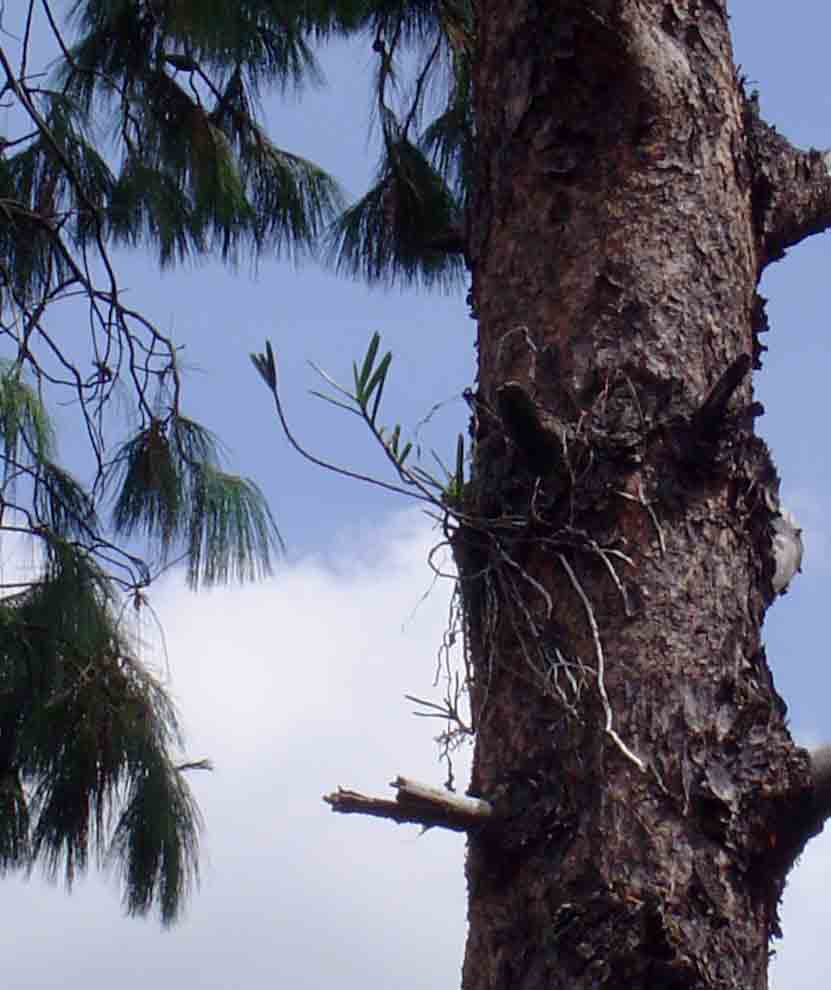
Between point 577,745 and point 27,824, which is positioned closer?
point 577,745

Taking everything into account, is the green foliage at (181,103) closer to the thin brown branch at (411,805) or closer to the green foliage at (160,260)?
the green foliage at (160,260)

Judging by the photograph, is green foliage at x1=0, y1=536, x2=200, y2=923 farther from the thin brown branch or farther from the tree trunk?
the thin brown branch

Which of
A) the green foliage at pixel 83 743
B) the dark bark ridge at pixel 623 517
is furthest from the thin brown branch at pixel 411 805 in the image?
the green foliage at pixel 83 743

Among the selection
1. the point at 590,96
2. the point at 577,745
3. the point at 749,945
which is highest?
the point at 590,96

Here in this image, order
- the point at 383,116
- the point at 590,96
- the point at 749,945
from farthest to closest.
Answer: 1. the point at 383,116
2. the point at 590,96
3. the point at 749,945

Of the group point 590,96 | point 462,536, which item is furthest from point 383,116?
point 462,536

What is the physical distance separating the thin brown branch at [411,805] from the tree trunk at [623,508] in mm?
54

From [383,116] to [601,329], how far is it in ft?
6.35

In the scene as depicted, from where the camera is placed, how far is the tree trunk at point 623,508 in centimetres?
140

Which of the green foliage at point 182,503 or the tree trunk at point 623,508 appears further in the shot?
the green foliage at point 182,503

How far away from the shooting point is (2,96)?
3133 mm

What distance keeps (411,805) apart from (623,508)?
1.08 feet

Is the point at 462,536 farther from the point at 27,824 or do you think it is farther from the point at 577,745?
the point at 27,824

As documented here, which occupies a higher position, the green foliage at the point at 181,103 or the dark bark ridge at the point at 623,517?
the green foliage at the point at 181,103
